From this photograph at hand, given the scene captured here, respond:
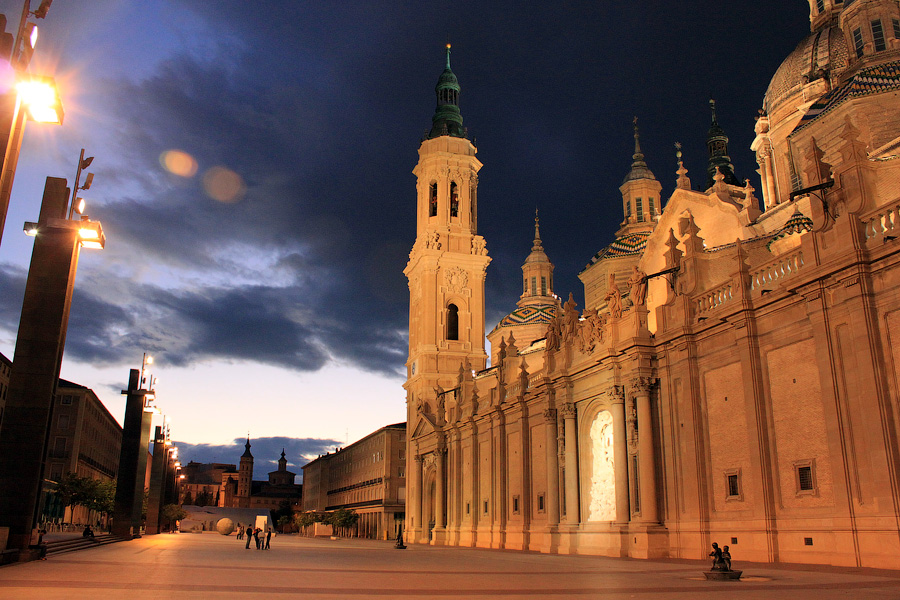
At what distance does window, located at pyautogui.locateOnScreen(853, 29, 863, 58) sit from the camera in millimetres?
39156

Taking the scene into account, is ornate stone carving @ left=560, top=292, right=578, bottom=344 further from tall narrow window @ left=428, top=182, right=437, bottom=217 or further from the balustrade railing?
tall narrow window @ left=428, top=182, right=437, bottom=217

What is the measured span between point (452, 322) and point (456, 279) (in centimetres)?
400

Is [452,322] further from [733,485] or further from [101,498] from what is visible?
[733,485]

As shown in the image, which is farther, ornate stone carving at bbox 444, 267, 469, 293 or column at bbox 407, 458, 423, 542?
ornate stone carving at bbox 444, 267, 469, 293

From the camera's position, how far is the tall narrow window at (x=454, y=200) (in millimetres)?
69500

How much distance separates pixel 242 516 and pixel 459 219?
318 feet

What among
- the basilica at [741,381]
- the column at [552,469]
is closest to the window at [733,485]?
the basilica at [741,381]

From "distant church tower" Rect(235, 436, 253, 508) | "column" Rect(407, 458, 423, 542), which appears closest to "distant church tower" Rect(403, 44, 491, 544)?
"column" Rect(407, 458, 423, 542)

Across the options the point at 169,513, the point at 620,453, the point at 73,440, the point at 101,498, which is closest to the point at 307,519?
the point at 169,513

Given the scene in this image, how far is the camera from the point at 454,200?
2751 inches

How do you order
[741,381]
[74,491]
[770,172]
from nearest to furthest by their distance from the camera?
1. [741,381]
2. [770,172]
3. [74,491]

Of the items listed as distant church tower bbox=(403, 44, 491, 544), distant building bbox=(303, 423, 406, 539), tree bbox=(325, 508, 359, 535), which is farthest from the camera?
tree bbox=(325, 508, 359, 535)

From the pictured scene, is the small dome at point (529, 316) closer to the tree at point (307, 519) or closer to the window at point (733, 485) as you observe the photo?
the window at point (733, 485)

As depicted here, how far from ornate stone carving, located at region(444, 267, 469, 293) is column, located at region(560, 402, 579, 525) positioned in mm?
33450
